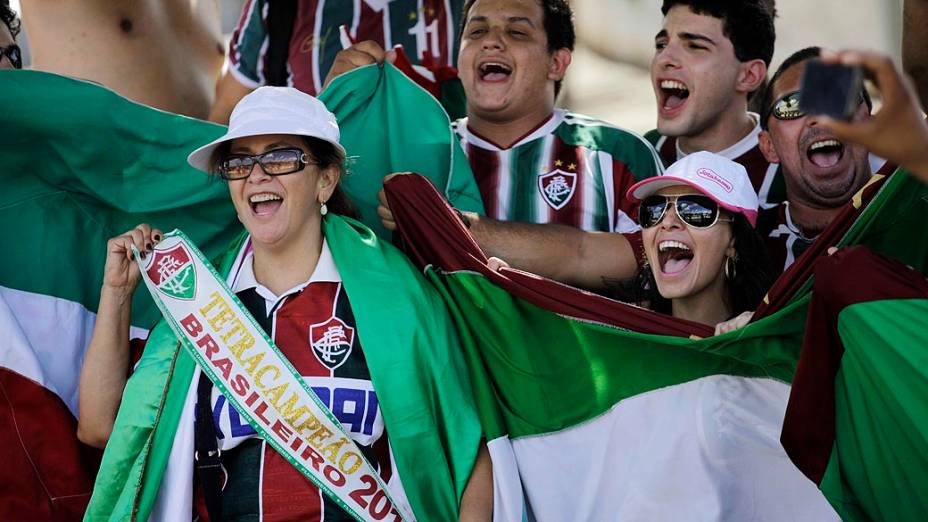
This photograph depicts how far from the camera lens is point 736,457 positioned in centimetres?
365

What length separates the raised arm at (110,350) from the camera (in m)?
3.85

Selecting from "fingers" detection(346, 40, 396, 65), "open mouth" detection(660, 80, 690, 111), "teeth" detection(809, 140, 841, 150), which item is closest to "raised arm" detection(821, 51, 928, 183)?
"teeth" detection(809, 140, 841, 150)

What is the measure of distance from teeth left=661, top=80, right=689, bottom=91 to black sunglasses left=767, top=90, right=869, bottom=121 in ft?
1.77

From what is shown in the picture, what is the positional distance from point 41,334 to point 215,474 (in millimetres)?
866

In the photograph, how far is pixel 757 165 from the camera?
482cm

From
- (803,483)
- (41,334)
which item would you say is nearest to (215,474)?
(41,334)

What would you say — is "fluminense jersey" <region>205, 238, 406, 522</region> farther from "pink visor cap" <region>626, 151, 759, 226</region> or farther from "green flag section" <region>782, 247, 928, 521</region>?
"green flag section" <region>782, 247, 928, 521</region>

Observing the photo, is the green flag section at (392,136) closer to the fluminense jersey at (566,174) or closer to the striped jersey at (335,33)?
the fluminense jersey at (566,174)

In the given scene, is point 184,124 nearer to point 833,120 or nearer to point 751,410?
point 751,410

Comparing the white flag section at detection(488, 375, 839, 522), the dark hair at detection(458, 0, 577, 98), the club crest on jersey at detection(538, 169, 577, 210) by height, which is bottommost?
the white flag section at detection(488, 375, 839, 522)

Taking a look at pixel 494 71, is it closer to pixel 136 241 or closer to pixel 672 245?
pixel 672 245

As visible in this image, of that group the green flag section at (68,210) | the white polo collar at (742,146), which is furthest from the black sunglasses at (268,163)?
the white polo collar at (742,146)

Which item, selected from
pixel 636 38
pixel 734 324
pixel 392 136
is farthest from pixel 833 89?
pixel 636 38

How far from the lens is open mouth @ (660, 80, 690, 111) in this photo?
16.3 feet
